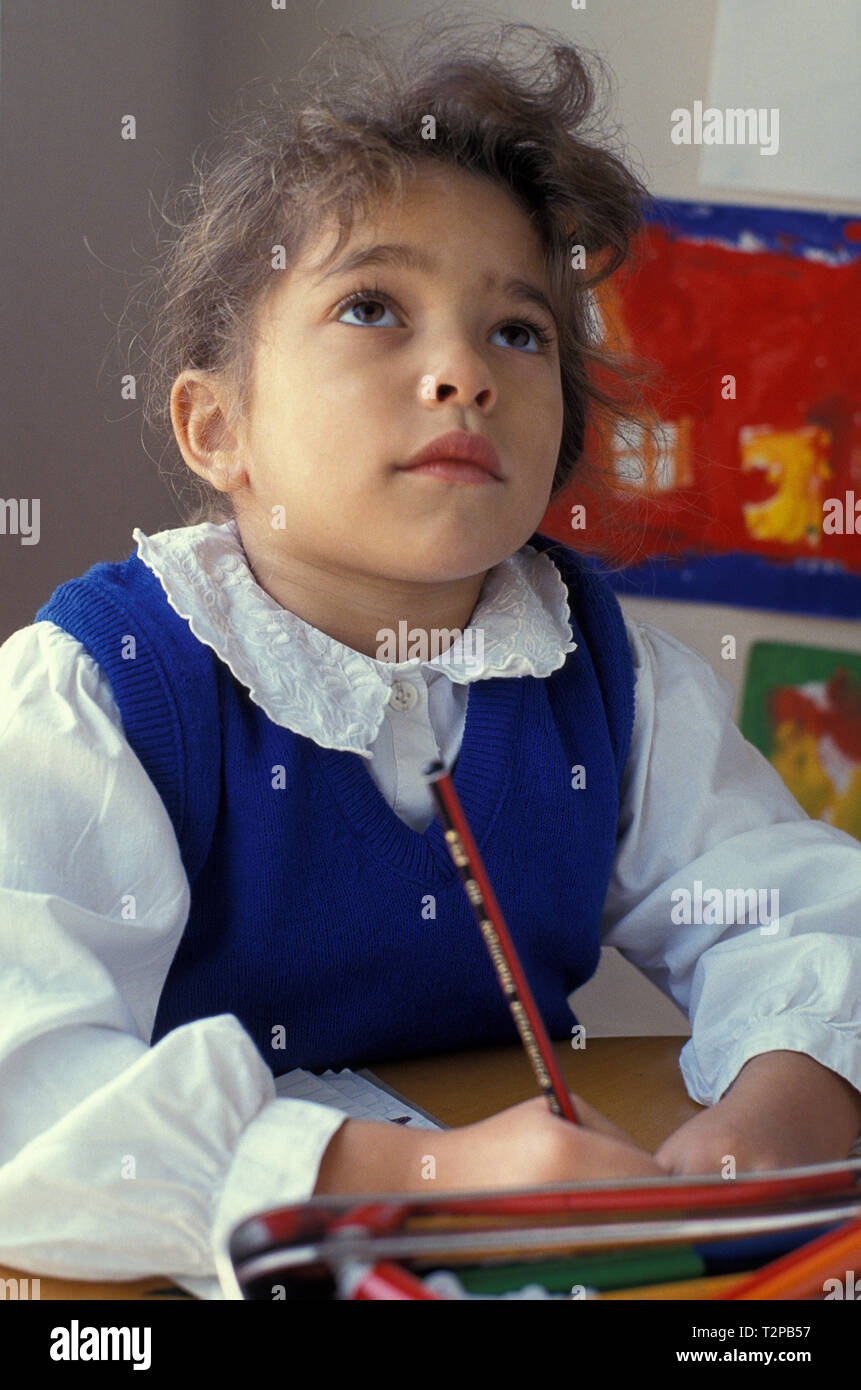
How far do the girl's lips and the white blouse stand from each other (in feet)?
0.40

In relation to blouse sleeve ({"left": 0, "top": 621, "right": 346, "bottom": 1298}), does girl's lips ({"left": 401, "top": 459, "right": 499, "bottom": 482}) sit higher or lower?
higher

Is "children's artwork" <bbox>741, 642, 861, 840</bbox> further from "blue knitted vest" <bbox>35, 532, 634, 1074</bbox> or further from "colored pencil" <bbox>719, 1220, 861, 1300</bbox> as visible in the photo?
"colored pencil" <bbox>719, 1220, 861, 1300</bbox>

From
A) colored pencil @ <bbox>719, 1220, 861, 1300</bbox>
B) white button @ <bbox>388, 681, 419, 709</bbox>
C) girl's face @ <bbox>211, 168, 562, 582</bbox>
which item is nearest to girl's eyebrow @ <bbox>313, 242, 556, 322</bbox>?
girl's face @ <bbox>211, 168, 562, 582</bbox>

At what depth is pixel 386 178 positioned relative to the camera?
79cm

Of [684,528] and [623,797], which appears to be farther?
[684,528]

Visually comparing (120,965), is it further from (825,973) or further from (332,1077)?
(825,973)

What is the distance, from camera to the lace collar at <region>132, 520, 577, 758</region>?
759mm

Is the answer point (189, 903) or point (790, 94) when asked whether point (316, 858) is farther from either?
point (790, 94)

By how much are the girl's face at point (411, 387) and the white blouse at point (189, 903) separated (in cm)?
8

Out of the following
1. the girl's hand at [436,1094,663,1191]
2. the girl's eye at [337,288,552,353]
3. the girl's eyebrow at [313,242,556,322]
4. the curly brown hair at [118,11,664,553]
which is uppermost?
the curly brown hair at [118,11,664,553]

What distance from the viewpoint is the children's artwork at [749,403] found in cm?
160

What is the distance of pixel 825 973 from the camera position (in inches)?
29.1

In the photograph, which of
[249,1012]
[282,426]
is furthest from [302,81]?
[249,1012]
